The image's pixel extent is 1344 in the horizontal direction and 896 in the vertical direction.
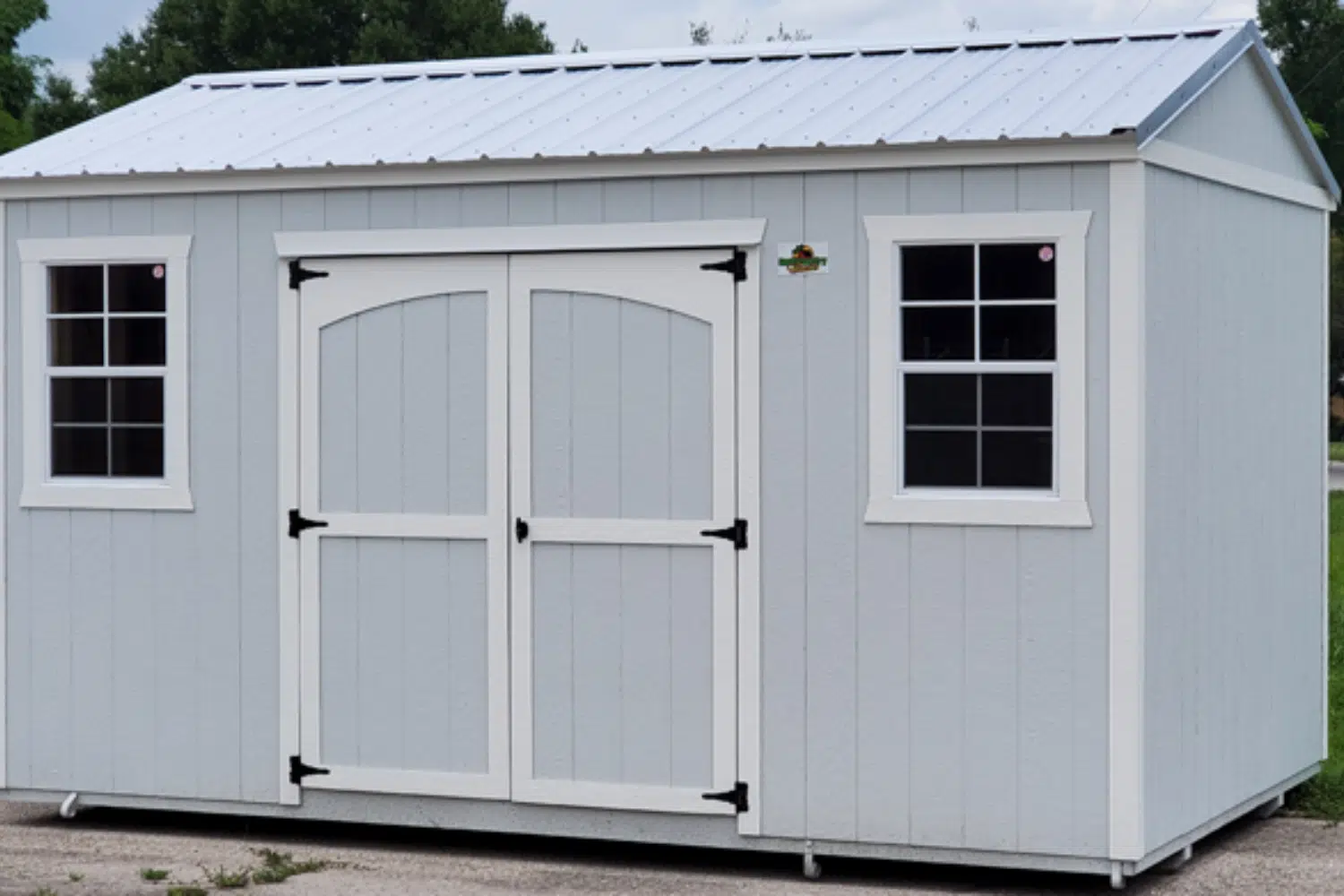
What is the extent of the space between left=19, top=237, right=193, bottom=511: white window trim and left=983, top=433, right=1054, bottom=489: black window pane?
10.4ft

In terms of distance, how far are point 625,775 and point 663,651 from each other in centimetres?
48

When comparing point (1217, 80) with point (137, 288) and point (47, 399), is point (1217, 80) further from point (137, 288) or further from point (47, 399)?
point (47, 399)

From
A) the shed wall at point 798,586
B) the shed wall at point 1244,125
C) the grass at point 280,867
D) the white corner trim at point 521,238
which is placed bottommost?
the grass at point 280,867

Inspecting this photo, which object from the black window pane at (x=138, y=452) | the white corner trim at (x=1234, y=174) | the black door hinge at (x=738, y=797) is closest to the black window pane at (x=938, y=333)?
the white corner trim at (x=1234, y=174)

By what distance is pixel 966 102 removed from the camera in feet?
30.0

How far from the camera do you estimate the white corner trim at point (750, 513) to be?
354 inches

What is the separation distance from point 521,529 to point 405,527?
1.57ft

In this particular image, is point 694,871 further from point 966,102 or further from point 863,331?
point 966,102

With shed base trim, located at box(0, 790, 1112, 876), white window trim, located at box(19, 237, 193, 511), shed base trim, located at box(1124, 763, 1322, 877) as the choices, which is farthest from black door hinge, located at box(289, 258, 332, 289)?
shed base trim, located at box(1124, 763, 1322, 877)

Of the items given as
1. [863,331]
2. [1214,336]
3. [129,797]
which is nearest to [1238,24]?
[1214,336]

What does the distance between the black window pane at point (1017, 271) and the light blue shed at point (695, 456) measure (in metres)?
0.02

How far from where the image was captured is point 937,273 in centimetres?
877

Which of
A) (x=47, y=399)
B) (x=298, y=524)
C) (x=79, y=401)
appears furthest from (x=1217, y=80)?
(x=47, y=399)

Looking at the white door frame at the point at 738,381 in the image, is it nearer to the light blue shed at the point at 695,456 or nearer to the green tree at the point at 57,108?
the light blue shed at the point at 695,456
